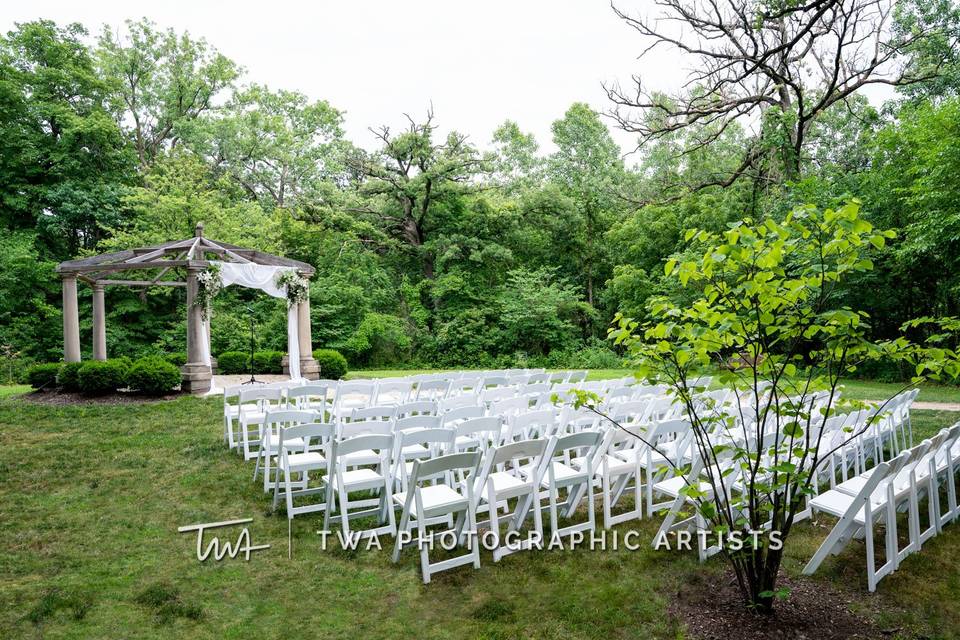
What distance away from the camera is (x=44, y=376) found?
38.5 feet

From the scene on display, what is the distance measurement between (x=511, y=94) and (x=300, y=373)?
79.7 ft

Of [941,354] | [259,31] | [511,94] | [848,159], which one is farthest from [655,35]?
[259,31]

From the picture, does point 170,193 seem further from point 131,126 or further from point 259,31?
point 259,31

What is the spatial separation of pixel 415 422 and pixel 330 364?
10832mm

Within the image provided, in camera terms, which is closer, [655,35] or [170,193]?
[655,35]

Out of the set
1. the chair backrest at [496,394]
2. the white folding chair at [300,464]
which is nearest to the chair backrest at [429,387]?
the chair backrest at [496,394]

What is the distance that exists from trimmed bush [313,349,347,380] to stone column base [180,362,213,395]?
122 inches

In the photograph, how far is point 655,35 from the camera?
14.9m

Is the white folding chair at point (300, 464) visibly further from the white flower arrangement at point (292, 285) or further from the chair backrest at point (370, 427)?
the white flower arrangement at point (292, 285)

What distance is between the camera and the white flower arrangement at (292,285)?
12.9m

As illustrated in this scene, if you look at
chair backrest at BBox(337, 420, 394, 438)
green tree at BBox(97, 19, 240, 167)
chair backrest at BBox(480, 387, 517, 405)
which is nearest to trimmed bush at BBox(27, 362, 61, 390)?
chair backrest at BBox(480, 387, 517, 405)

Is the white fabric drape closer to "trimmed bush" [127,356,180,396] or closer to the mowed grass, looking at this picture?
"trimmed bush" [127,356,180,396]

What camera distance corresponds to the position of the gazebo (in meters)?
11.7

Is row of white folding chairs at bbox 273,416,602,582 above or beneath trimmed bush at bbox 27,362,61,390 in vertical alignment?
beneath
